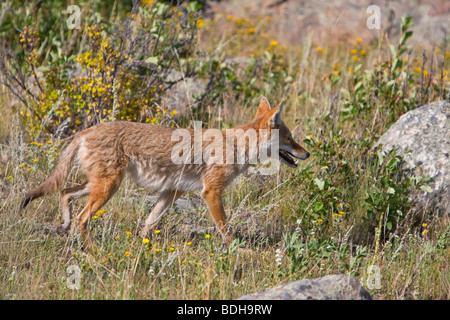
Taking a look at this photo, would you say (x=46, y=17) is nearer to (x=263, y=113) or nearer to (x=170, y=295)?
(x=263, y=113)

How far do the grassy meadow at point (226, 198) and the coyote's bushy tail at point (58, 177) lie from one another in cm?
24

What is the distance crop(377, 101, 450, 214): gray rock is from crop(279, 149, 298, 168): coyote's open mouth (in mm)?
1078

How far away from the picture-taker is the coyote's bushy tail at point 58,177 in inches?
188

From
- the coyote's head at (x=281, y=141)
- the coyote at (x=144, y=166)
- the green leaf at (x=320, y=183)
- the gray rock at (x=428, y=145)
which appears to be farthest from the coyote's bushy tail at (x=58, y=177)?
the gray rock at (x=428, y=145)

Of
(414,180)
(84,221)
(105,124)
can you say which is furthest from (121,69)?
(414,180)

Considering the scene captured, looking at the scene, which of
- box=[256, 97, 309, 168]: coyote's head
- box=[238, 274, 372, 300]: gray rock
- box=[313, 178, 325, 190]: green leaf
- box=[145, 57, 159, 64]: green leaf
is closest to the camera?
box=[238, 274, 372, 300]: gray rock

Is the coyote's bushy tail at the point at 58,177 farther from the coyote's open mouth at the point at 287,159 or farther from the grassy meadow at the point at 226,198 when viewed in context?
the coyote's open mouth at the point at 287,159

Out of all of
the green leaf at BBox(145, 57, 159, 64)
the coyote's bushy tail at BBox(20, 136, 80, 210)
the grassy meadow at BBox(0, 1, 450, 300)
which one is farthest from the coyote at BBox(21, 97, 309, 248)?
the green leaf at BBox(145, 57, 159, 64)

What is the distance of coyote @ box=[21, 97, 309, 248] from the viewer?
195 inches

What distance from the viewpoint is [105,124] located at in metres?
5.14

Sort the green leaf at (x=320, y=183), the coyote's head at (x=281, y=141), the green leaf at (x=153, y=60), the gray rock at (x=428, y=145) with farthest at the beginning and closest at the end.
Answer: the green leaf at (x=153, y=60) → the gray rock at (x=428, y=145) → the coyote's head at (x=281, y=141) → the green leaf at (x=320, y=183)

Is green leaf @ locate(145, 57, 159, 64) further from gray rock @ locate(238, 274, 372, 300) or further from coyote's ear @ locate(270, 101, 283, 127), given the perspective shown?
gray rock @ locate(238, 274, 372, 300)

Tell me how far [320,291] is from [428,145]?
2887mm

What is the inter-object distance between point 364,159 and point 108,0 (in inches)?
235
